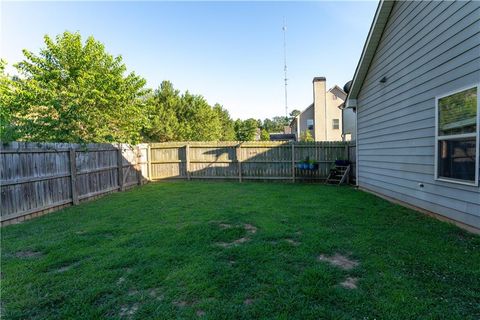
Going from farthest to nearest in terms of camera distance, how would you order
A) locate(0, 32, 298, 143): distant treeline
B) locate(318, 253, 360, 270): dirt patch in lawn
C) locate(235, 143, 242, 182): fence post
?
locate(235, 143, 242, 182): fence post
locate(0, 32, 298, 143): distant treeline
locate(318, 253, 360, 270): dirt patch in lawn

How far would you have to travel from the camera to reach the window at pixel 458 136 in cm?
359

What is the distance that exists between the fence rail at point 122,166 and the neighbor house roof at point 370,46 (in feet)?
7.40

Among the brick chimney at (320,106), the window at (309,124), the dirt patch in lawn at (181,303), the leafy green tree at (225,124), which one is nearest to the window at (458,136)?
the dirt patch in lawn at (181,303)

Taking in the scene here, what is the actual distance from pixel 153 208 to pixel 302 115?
76.0 ft

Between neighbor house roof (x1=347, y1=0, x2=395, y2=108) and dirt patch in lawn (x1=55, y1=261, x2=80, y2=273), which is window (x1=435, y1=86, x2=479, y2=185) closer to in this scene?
neighbor house roof (x1=347, y1=0, x2=395, y2=108)

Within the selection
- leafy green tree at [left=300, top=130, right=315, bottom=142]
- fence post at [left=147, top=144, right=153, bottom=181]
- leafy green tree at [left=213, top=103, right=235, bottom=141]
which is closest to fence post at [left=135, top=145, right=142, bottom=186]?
fence post at [left=147, top=144, right=153, bottom=181]

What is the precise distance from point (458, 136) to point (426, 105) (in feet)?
3.35

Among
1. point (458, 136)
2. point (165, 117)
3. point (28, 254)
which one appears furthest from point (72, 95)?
point (165, 117)

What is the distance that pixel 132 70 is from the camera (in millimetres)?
12289

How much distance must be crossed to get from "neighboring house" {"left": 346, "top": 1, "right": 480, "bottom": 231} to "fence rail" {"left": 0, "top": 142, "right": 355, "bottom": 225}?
10.4 feet

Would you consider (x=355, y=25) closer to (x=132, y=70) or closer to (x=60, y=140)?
(x=132, y=70)

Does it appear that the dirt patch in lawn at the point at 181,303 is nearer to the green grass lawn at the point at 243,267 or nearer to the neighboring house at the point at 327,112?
the green grass lawn at the point at 243,267

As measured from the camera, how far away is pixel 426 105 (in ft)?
15.3

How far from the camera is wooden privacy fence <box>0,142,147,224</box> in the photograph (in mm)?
4875
